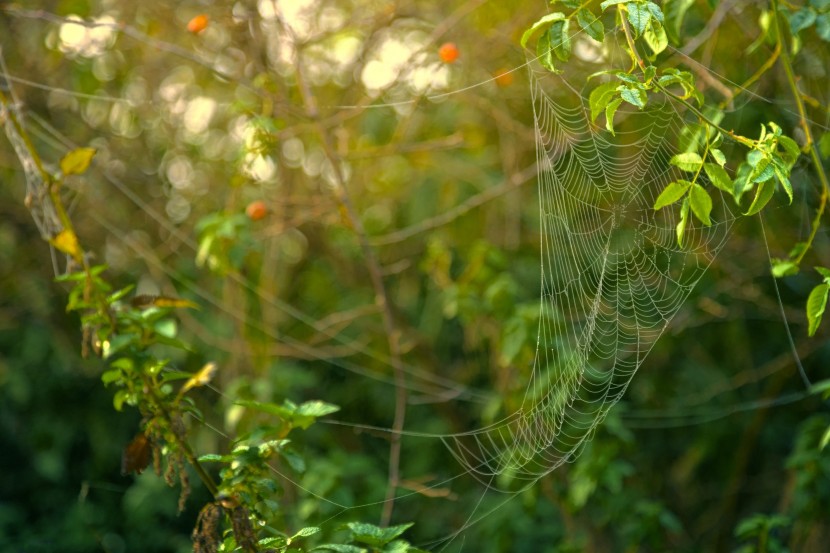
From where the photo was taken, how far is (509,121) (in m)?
3.20

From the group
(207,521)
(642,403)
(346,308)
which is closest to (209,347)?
(346,308)

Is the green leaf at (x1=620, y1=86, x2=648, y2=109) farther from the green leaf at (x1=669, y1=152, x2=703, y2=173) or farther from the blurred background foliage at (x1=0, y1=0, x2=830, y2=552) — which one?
the blurred background foliage at (x1=0, y1=0, x2=830, y2=552)

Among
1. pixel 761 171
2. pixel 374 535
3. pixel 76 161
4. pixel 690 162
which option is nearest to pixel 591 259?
pixel 690 162

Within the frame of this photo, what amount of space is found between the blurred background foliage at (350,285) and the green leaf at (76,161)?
129 cm

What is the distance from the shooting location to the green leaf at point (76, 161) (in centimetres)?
165

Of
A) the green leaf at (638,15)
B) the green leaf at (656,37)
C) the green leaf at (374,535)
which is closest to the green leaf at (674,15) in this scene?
the green leaf at (656,37)

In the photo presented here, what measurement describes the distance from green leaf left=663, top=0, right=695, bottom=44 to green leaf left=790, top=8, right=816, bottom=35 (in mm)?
224

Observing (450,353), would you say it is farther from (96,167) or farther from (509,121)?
(96,167)

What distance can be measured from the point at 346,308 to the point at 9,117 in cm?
220

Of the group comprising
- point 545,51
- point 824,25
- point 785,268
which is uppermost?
point 545,51

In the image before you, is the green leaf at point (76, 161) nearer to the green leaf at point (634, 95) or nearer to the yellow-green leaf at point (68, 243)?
the yellow-green leaf at point (68, 243)

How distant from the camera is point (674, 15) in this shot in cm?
204

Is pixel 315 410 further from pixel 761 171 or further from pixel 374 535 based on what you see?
pixel 761 171

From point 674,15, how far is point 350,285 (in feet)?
6.85
